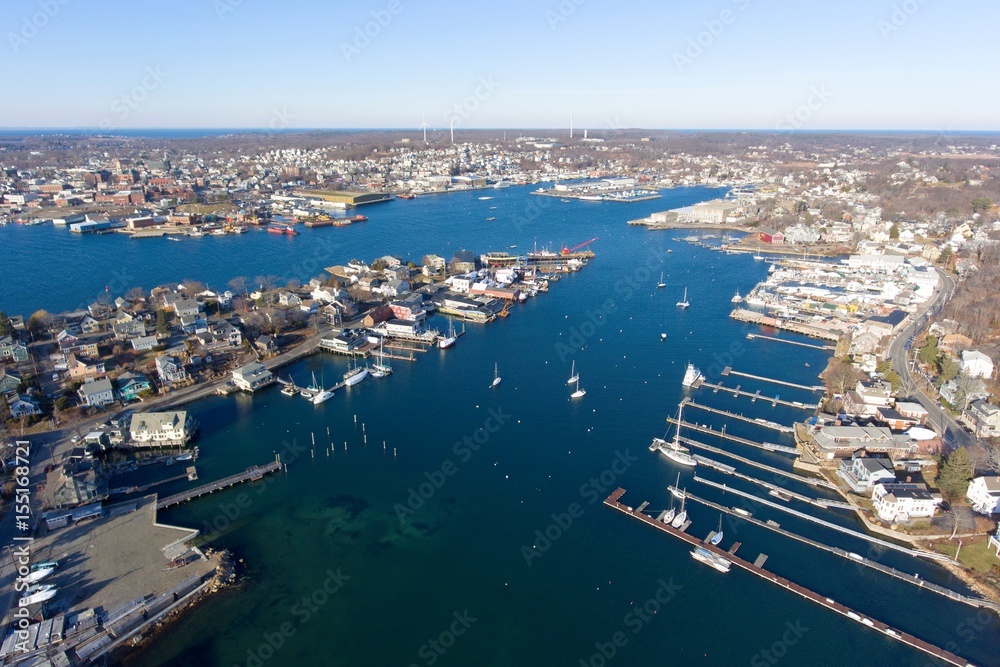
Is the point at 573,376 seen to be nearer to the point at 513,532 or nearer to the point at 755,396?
the point at 755,396

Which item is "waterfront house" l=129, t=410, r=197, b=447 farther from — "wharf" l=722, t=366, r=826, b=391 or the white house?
the white house

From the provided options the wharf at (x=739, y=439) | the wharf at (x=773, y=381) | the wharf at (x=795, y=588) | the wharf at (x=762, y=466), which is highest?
the wharf at (x=773, y=381)

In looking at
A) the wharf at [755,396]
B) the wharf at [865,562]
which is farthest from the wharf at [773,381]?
the wharf at [865,562]

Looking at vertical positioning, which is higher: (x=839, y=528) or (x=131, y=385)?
(x=131, y=385)

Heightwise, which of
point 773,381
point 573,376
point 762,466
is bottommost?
point 762,466

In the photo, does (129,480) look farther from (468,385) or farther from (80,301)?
(80,301)

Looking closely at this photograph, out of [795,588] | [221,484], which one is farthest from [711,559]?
[221,484]

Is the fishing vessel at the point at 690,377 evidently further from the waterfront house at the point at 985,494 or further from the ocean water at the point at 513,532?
the waterfront house at the point at 985,494
